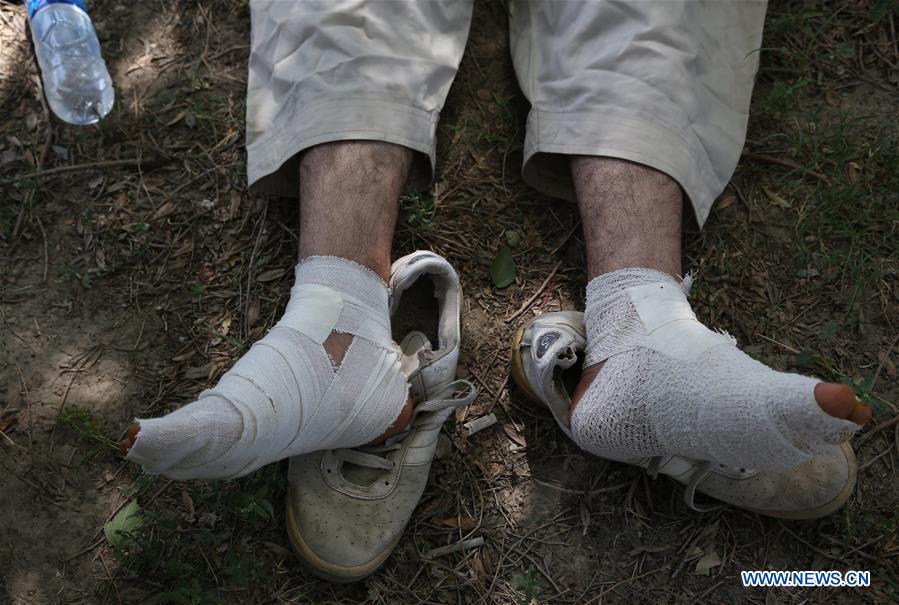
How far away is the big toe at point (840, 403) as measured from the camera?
1080mm

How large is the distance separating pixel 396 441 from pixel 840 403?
0.94m

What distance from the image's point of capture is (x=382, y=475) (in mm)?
1653

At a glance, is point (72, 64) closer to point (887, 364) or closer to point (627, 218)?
point (627, 218)

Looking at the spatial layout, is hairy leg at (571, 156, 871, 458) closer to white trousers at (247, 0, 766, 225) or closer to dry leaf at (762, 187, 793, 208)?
white trousers at (247, 0, 766, 225)

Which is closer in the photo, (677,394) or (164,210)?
(677,394)

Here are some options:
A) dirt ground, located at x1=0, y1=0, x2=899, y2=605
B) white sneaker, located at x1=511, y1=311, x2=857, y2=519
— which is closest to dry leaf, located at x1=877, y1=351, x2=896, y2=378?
dirt ground, located at x1=0, y1=0, x2=899, y2=605

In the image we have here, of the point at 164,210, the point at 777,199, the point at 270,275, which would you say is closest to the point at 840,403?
the point at 777,199

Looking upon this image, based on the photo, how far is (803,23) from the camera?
6.90 ft

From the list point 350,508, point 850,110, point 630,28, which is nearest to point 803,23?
point 850,110

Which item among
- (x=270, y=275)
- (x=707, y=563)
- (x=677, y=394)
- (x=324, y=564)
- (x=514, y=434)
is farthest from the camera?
(x=270, y=275)

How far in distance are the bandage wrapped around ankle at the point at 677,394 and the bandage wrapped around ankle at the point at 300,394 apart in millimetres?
454

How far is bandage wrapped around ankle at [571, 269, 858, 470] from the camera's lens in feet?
3.82

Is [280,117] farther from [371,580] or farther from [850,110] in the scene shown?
[850,110]

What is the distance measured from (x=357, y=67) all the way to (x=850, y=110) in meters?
1.42
